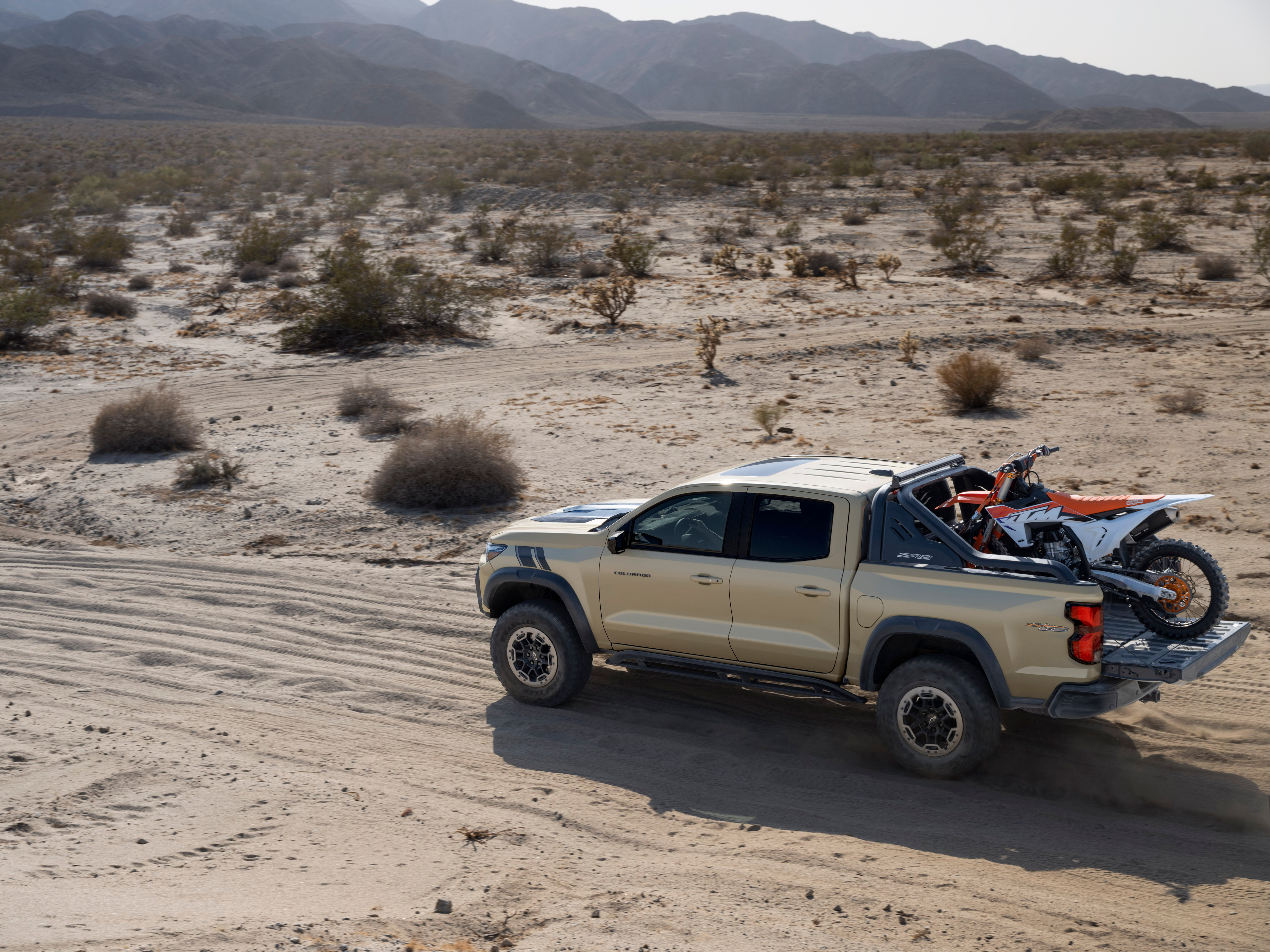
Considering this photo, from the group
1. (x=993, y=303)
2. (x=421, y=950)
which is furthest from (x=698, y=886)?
(x=993, y=303)

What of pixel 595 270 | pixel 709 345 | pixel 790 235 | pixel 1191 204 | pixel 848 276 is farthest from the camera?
pixel 1191 204

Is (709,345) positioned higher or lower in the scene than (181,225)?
lower

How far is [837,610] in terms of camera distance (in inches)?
246

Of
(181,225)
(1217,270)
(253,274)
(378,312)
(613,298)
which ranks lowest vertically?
(378,312)

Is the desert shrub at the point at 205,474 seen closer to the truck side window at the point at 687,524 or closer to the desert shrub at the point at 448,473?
the desert shrub at the point at 448,473

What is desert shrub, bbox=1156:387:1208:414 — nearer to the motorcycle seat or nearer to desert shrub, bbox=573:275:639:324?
the motorcycle seat

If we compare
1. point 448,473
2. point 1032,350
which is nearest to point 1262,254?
point 1032,350

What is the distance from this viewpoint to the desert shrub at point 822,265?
26.2 meters

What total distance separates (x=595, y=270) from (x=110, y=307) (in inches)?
446

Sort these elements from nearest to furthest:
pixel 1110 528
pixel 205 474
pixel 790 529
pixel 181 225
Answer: pixel 790 529 < pixel 1110 528 < pixel 205 474 < pixel 181 225

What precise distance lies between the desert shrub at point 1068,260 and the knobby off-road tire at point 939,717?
21044 mm

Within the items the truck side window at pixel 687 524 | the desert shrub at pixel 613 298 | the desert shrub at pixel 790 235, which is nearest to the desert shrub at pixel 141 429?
the desert shrub at pixel 613 298

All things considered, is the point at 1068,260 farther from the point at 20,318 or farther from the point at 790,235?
the point at 20,318

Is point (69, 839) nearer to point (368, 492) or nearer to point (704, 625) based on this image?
point (704, 625)
